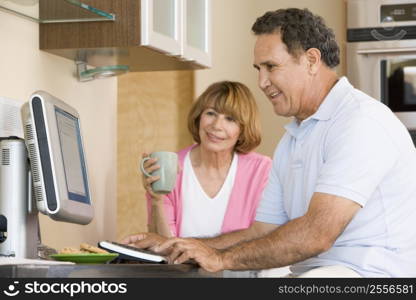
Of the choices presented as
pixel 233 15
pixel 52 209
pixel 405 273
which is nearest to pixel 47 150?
pixel 52 209

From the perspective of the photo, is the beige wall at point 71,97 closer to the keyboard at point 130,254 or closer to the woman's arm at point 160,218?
the woman's arm at point 160,218

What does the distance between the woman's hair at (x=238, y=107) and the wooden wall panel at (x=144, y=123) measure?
949 millimetres

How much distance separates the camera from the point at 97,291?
1.33 m

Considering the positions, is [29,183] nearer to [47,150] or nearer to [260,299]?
[47,150]

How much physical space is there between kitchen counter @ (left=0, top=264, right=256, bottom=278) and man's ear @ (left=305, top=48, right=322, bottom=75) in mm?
635

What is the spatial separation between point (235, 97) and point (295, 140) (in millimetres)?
729

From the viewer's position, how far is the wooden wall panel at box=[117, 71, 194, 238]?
13.4 feet

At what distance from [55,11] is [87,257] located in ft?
2.86

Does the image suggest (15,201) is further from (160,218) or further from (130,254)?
(160,218)

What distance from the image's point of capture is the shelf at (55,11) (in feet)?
7.75

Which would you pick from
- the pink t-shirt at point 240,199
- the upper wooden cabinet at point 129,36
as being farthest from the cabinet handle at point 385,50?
the upper wooden cabinet at point 129,36

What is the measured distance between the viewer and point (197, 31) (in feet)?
9.89

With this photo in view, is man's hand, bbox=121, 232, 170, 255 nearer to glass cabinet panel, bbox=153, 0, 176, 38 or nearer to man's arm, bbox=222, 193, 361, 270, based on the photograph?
man's arm, bbox=222, 193, 361, 270

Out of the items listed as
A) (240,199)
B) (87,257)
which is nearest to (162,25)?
(240,199)
